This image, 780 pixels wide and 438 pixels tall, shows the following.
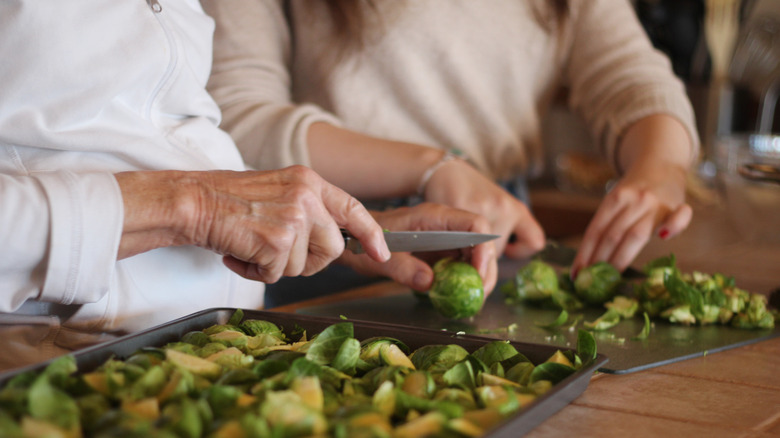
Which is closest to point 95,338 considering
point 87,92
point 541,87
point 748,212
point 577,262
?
point 87,92

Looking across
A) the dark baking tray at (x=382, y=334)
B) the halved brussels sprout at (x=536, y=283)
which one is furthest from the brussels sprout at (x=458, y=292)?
the dark baking tray at (x=382, y=334)

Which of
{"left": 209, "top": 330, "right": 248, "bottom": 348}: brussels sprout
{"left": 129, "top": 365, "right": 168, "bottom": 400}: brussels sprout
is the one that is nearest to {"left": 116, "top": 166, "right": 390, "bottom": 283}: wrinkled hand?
{"left": 209, "top": 330, "right": 248, "bottom": 348}: brussels sprout

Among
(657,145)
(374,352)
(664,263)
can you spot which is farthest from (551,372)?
(657,145)

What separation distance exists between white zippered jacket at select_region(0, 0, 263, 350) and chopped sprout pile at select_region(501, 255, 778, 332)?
1.90 feet

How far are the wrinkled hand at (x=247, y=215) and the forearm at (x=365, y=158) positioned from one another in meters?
0.48

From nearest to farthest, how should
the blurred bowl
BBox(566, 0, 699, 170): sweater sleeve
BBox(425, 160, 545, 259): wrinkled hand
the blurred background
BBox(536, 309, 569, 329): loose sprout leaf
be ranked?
BBox(536, 309, 569, 329): loose sprout leaf
BBox(425, 160, 545, 259): wrinkled hand
BBox(566, 0, 699, 170): sweater sleeve
the blurred bowl
the blurred background

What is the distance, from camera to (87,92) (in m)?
0.94

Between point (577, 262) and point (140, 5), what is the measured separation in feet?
3.16

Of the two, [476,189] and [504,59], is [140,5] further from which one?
[504,59]

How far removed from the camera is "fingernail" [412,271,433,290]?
4.28ft

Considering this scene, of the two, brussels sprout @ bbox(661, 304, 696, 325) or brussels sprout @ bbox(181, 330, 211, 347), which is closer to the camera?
brussels sprout @ bbox(181, 330, 211, 347)

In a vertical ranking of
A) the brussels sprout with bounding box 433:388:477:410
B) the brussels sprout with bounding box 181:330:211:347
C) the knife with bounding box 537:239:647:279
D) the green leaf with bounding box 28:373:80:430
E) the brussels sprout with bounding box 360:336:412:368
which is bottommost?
the knife with bounding box 537:239:647:279

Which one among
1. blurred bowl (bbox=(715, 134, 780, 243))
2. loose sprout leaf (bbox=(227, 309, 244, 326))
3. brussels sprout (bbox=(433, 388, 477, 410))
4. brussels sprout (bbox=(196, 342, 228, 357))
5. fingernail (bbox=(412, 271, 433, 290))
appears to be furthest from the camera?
blurred bowl (bbox=(715, 134, 780, 243))

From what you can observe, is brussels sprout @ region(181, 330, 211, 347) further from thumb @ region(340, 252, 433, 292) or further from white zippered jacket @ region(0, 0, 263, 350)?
thumb @ region(340, 252, 433, 292)
